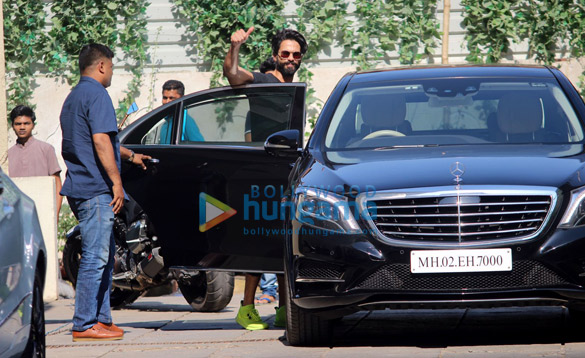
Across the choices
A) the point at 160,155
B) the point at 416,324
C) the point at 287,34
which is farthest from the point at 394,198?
the point at 287,34

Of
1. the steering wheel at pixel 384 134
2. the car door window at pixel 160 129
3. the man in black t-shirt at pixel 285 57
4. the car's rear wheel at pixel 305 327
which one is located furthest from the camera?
the man in black t-shirt at pixel 285 57

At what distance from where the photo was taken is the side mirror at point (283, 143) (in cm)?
693

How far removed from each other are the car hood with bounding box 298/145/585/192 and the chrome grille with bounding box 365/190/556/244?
8 centimetres

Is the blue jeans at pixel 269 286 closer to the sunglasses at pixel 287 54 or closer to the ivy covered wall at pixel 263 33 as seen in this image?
the sunglasses at pixel 287 54

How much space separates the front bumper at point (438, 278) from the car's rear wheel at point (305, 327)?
14.7 inches

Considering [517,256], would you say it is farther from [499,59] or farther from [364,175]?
[499,59]

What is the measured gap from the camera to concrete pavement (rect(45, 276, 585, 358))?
19.9 ft

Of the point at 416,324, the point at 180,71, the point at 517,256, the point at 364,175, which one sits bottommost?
the point at 416,324

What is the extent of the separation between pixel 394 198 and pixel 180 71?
756cm

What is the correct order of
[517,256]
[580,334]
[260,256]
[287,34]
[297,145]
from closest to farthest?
[517,256] → [580,334] → [297,145] → [260,256] → [287,34]

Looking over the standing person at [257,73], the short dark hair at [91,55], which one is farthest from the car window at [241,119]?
the short dark hair at [91,55]

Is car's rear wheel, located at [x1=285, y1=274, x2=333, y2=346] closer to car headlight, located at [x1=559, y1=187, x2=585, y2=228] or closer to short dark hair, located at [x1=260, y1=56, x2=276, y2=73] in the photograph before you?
car headlight, located at [x1=559, y1=187, x2=585, y2=228]

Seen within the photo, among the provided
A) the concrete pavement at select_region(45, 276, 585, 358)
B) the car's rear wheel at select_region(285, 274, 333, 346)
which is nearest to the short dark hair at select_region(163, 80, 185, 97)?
the concrete pavement at select_region(45, 276, 585, 358)

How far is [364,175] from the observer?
20.1 ft
